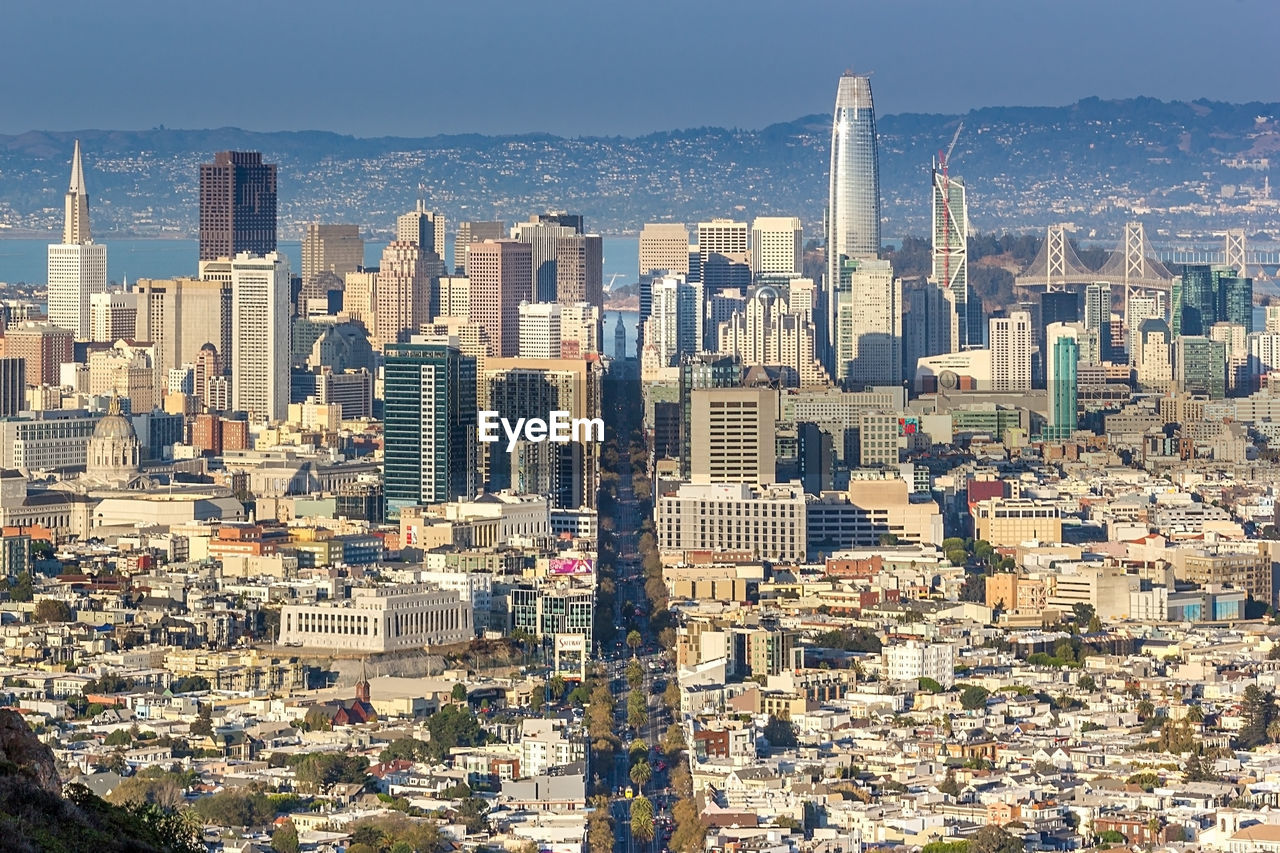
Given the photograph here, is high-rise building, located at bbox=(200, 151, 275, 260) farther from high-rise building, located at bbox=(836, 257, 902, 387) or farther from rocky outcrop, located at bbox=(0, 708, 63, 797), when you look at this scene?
rocky outcrop, located at bbox=(0, 708, 63, 797)

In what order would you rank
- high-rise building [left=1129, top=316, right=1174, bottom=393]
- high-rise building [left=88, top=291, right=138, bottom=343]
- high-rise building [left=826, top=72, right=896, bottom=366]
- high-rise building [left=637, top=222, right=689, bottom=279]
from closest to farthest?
1. high-rise building [left=1129, top=316, right=1174, bottom=393]
2. high-rise building [left=88, top=291, right=138, bottom=343]
3. high-rise building [left=637, top=222, right=689, bottom=279]
4. high-rise building [left=826, top=72, right=896, bottom=366]

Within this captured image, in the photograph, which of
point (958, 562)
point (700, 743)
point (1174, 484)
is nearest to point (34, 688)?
point (700, 743)

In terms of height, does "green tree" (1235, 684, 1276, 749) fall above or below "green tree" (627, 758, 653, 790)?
above

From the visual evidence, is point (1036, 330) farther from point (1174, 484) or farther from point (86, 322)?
point (1174, 484)

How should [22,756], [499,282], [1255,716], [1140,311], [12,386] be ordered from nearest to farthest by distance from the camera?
[22,756] → [1255,716] → [12,386] → [499,282] → [1140,311]

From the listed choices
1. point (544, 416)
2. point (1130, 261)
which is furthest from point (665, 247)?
point (544, 416)

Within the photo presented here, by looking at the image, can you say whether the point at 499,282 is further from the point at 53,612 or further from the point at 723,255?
the point at 53,612

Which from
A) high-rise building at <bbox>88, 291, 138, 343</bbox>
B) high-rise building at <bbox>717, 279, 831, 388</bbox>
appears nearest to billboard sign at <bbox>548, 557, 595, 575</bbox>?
high-rise building at <bbox>717, 279, 831, 388</bbox>

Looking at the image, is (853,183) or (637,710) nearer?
(637,710)
